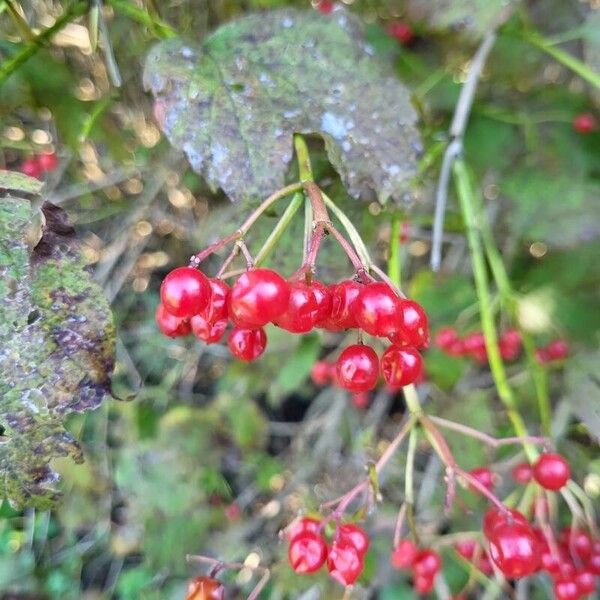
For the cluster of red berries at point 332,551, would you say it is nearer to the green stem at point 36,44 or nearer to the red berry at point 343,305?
the red berry at point 343,305

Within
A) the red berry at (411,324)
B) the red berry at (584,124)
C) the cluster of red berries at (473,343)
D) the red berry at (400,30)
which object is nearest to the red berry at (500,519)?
the red berry at (411,324)

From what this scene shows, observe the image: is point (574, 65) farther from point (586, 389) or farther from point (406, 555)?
point (406, 555)

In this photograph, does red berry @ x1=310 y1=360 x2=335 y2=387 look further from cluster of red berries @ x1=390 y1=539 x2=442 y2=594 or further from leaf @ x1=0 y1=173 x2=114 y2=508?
leaf @ x1=0 y1=173 x2=114 y2=508

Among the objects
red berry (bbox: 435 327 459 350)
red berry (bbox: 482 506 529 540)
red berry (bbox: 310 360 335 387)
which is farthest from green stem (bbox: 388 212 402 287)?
red berry (bbox: 310 360 335 387)

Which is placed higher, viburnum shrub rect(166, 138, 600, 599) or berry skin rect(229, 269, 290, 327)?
berry skin rect(229, 269, 290, 327)

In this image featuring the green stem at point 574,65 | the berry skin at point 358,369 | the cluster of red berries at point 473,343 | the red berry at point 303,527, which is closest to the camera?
the berry skin at point 358,369

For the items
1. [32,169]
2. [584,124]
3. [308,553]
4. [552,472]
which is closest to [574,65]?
[584,124]

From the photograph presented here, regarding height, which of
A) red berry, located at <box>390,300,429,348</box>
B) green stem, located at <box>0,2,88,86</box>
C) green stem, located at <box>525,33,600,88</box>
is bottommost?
red berry, located at <box>390,300,429,348</box>
